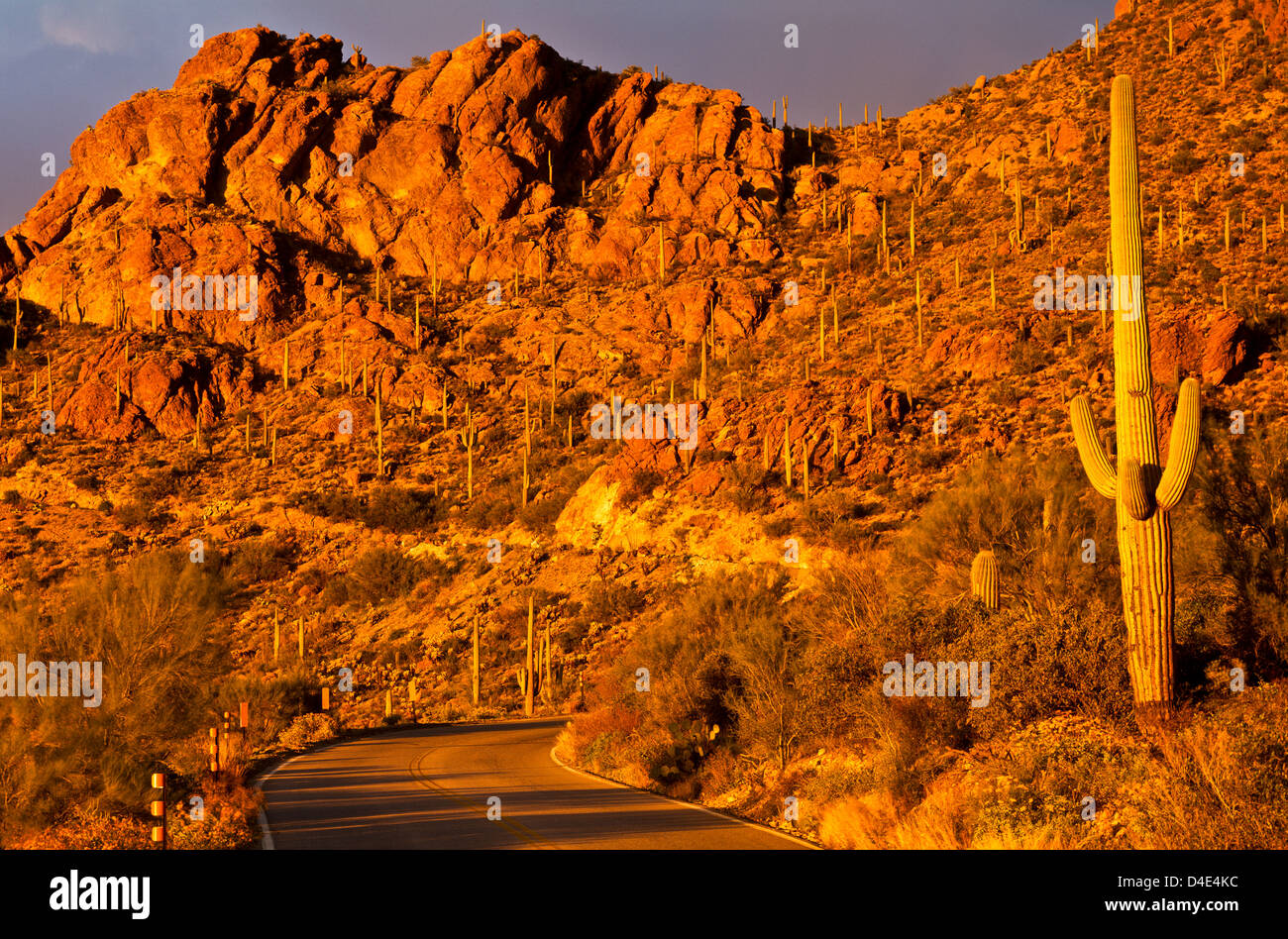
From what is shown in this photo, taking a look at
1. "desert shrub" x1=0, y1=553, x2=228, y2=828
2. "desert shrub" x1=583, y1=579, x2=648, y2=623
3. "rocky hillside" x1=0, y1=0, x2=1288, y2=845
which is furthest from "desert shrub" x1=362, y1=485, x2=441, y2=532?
"desert shrub" x1=0, y1=553, x2=228, y2=828

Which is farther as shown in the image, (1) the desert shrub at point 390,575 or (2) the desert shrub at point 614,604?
(1) the desert shrub at point 390,575

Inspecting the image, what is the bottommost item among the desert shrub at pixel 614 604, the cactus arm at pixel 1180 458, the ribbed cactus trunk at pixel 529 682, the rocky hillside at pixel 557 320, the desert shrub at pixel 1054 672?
the ribbed cactus trunk at pixel 529 682

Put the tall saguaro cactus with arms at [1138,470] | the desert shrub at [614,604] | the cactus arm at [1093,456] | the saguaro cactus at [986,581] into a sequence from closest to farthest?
the tall saguaro cactus with arms at [1138,470] → the cactus arm at [1093,456] → the saguaro cactus at [986,581] → the desert shrub at [614,604]

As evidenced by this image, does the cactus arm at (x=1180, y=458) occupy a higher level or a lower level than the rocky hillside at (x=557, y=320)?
lower

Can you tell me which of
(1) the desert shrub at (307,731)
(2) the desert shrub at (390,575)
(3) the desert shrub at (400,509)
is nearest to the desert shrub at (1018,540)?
(1) the desert shrub at (307,731)

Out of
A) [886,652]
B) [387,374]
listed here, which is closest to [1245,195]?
[886,652]

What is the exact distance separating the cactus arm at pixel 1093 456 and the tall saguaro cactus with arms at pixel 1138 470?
0.01 metres

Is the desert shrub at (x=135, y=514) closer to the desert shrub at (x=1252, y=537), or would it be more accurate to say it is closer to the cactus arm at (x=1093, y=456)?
the cactus arm at (x=1093, y=456)

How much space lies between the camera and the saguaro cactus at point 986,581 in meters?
17.0

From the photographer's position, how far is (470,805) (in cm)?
1505

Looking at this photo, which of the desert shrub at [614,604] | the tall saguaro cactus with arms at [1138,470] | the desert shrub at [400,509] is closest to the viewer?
the tall saguaro cactus with arms at [1138,470]

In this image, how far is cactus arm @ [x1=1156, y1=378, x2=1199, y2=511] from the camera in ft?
44.0

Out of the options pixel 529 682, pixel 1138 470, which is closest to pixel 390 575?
pixel 529 682

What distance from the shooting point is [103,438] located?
191 feet
